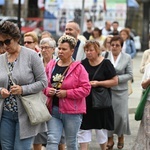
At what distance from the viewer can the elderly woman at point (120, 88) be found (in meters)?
9.80

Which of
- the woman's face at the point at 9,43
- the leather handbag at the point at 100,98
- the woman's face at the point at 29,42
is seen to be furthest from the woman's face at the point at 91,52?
the woman's face at the point at 9,43

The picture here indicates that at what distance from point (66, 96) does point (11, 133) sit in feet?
3.60

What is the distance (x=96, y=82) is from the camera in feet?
27.9

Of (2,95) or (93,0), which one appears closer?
(2,95)

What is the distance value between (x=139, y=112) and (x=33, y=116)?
8.06ft

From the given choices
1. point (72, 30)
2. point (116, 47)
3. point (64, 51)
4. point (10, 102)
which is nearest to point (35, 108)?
point (10, 102)

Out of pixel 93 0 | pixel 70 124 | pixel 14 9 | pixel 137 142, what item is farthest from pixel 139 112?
pixel 14 9

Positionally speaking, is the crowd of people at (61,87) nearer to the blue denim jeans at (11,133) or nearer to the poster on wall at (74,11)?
the blue denim jeans at (11,133)

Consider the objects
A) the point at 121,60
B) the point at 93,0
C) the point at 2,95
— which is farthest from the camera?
the point at 93,0

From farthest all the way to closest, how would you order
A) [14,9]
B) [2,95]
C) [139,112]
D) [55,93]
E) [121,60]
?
[14,9], [121,60], [139,112], [55,93], [2,95]

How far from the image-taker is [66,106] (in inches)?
288

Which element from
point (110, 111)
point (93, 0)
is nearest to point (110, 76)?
point (110, 111)

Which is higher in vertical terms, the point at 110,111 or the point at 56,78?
the point at 56,78

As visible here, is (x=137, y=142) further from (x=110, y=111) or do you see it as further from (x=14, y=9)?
(x=14, y=9)
